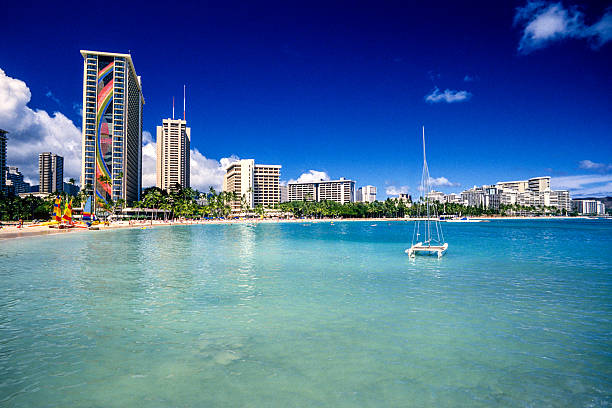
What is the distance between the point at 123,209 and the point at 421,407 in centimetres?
16543

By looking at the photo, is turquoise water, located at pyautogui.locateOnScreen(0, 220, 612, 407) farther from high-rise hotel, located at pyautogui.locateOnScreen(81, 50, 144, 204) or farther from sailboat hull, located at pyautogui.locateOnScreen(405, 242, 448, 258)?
high-rise hotel, located at pyautogui.locateOnScreen(81, 50, 144, 204)

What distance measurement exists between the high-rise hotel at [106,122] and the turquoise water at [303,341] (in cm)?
14160

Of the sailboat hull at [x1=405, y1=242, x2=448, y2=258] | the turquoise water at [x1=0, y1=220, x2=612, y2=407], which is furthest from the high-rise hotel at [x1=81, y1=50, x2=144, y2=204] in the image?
the turquoise water at [x1=0, y1=220, x2=612, y2=407]

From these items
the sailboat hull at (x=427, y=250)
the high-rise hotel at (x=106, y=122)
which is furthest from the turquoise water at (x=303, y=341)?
the high-rise hotel at (x=106, y=122)

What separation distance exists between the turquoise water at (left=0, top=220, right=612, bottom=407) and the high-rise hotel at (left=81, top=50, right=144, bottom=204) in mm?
141604

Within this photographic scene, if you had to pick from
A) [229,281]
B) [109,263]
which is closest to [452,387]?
[229,281]

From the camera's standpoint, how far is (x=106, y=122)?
5965 inches

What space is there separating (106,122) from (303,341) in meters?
169

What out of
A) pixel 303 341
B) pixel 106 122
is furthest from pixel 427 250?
pixel 106 122

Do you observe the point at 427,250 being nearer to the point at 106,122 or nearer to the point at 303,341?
the point at 303,341

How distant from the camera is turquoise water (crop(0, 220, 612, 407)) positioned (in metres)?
9.17

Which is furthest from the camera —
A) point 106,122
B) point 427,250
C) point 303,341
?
point 106,122

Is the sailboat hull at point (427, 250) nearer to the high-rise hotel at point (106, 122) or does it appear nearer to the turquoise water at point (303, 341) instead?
the turquoise water at point (303, 341)

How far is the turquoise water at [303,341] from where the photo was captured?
9.17 metres
